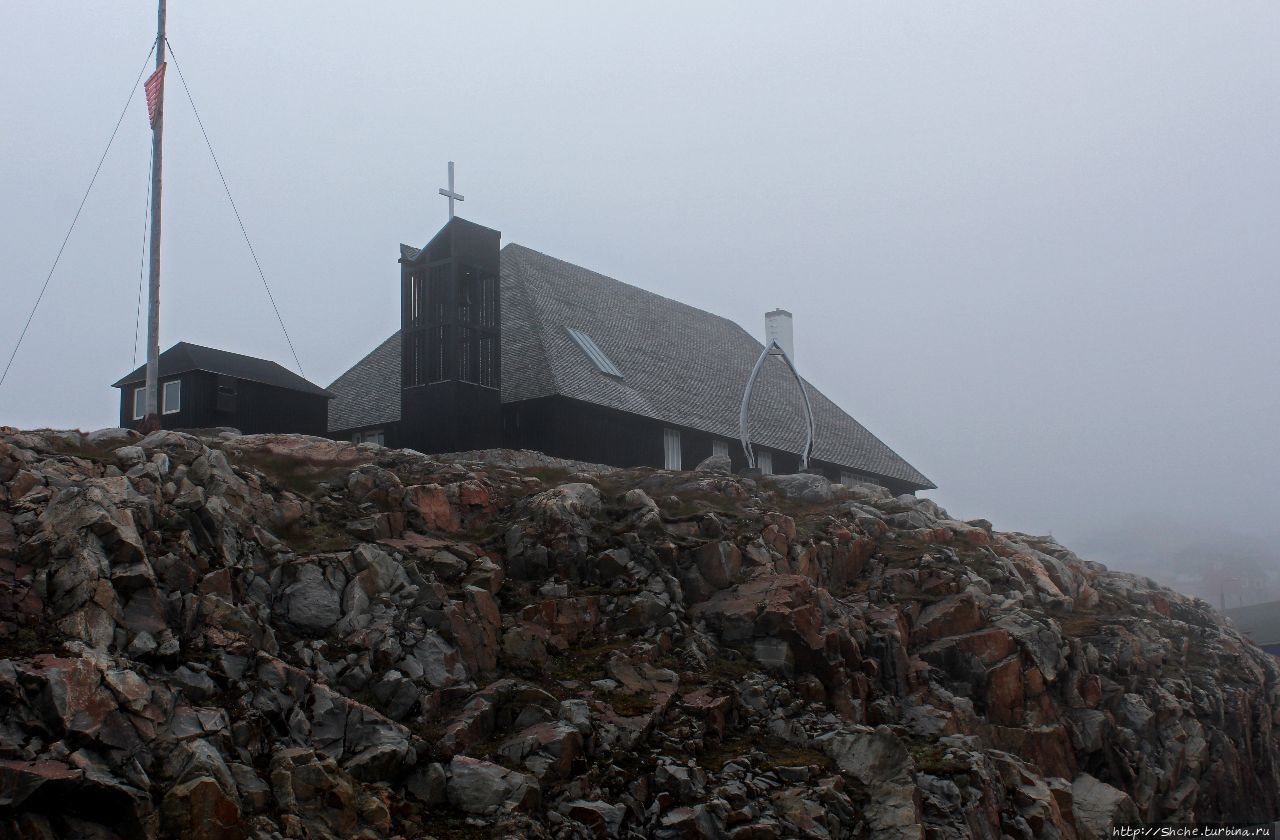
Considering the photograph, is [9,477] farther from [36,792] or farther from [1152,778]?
[1152,778]

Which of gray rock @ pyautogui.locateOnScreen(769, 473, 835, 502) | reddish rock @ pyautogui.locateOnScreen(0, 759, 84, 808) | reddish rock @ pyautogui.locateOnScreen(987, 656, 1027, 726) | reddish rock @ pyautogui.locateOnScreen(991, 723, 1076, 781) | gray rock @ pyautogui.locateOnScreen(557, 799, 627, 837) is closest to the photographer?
reddish rock @ pyautogui.locateOnScreen(0, 759, 84, 808)

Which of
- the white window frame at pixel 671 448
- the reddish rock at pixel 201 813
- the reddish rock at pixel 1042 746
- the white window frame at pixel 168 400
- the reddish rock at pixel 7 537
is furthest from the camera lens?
the white window frame at pixel 671 448

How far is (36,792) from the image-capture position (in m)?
14.6

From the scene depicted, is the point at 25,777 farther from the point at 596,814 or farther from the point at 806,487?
the point at 806,487

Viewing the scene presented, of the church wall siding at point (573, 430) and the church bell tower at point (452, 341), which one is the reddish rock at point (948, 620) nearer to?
the church wall siding at point (573, 430)

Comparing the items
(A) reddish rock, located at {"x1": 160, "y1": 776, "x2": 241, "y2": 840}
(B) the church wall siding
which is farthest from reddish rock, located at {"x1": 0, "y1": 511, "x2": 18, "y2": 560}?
(B) the church wall siding

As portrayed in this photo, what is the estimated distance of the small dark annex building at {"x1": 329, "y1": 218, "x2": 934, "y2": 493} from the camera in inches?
1453

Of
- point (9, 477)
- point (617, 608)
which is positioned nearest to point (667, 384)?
point (617, 608)

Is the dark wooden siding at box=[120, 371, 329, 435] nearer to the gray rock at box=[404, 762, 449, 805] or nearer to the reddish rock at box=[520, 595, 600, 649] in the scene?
the reddish rock at box=[520, 595, 600, 649]

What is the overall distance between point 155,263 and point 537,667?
16.3m

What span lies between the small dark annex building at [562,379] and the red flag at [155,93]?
8982mm

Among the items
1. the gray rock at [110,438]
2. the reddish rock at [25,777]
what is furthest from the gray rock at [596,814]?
the gray rock at [110,438]

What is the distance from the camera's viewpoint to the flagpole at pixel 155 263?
29859mm

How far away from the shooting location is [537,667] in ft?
72.7
